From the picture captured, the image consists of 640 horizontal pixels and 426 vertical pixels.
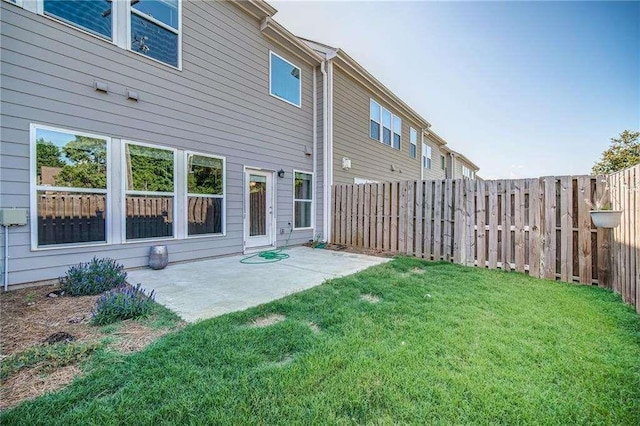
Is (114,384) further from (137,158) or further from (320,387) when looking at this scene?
(137,158)

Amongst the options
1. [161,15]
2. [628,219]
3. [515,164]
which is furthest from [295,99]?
[515,164]

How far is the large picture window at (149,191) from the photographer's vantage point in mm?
5055

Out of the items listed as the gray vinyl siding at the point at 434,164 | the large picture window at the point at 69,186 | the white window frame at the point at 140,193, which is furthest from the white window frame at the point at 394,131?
the large picture window at the point at 69,186

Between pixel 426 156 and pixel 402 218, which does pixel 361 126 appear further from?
pixel 426 156

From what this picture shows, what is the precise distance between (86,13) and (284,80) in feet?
15.2

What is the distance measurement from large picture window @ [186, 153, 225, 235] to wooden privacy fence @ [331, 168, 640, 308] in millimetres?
3872

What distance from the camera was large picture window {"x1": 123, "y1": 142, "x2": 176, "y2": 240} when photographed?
5055mm

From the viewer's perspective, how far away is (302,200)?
873 centimetres

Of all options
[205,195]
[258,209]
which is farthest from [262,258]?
[205,195]

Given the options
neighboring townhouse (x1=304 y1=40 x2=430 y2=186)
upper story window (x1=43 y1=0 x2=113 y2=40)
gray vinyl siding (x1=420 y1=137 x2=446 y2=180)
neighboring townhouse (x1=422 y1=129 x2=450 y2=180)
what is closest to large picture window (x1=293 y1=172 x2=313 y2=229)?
neighboring townhouse (x1=304 y1=40 x2=430 y2=186)

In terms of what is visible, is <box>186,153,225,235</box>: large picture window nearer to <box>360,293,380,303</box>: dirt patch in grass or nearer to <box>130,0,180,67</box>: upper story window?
<box>130,0,180,67</box>: upper story window

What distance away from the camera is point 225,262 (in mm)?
6074

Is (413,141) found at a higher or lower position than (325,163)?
higher

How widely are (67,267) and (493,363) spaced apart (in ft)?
18.8
